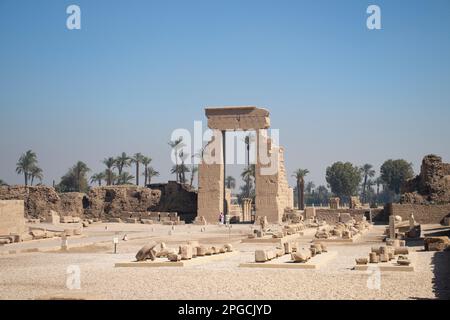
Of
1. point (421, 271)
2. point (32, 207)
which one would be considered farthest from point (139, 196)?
point (421, 271)

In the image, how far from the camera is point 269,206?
132 feet

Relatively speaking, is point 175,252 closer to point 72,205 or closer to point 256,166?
point 256,166

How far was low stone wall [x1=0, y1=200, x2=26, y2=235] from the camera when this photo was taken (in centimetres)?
2330

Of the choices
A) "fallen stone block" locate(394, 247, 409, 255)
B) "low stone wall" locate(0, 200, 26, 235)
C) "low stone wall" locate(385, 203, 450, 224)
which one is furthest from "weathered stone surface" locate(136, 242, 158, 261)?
"low stone wall" locate(385, 203, 450, 224)

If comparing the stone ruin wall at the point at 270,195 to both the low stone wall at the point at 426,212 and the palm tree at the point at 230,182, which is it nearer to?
the low stone wall at the point at 426,212

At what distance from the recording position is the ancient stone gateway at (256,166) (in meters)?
40.2

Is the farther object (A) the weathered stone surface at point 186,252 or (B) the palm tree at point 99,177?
(B) the palm tree at point 99,177

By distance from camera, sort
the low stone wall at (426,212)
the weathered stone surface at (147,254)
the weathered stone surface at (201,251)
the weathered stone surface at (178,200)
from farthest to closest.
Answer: the weathered stone surface at (178,200), the low stone wall at (426,212), the weathered stone surface at (201,251), the weathered stone surface at (147,254)

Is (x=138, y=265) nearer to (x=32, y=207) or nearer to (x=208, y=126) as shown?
Result: (x=208, y=126)

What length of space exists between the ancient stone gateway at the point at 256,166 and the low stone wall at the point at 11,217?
18243 mm

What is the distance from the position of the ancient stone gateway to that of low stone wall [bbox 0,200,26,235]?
18.2m

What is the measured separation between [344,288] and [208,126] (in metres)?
31.6

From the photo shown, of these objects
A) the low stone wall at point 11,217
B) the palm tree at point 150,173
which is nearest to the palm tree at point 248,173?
the palm tree at point 150,173
